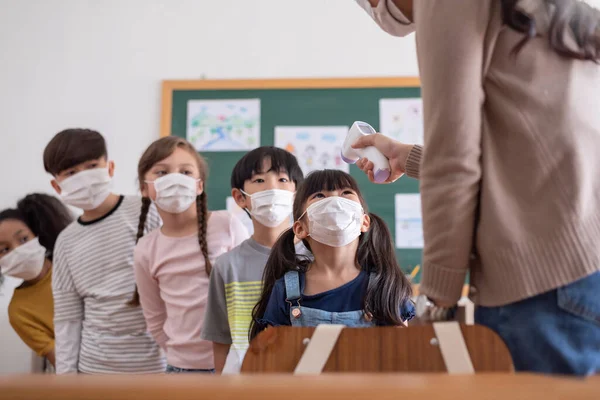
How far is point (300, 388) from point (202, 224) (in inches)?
55.3

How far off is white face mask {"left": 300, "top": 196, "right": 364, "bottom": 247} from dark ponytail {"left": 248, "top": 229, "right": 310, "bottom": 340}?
0.28 feet

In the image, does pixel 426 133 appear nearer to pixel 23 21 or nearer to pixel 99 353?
pixel 99 353

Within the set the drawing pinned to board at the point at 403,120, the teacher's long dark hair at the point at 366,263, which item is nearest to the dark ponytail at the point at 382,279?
the teacher's long dark hair at the point at 366,263

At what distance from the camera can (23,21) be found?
3123 millimetres

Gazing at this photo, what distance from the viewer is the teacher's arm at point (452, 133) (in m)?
0.71

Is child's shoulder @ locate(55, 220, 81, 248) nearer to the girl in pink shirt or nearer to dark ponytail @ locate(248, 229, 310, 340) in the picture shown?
the girl in pink shirt

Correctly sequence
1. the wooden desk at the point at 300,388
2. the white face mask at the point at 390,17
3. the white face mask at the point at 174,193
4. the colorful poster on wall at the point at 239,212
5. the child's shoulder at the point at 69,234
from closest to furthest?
the wooden desk at the point at 300,388, the white face mask at the point at 390,17, the white face mask at the point at 174,193, the child's shoulder at the point at 69,234, the colorful poster on wall at the point at 239,212

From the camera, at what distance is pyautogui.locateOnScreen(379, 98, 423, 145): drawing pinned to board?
2857 mm

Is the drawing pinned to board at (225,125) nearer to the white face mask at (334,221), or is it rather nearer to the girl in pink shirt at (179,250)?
the girl in pink shirt at (179,250)

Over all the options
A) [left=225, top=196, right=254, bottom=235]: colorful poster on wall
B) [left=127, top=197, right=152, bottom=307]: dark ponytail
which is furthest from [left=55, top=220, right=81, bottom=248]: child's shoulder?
[left=225, top=196, right=254, bottom=235]: colorful poster on wall

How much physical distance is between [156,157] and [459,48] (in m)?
1.29

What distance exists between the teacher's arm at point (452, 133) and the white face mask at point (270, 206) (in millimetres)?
931

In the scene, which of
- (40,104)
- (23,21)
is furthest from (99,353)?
(23,21)

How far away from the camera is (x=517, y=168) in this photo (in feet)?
2.34
